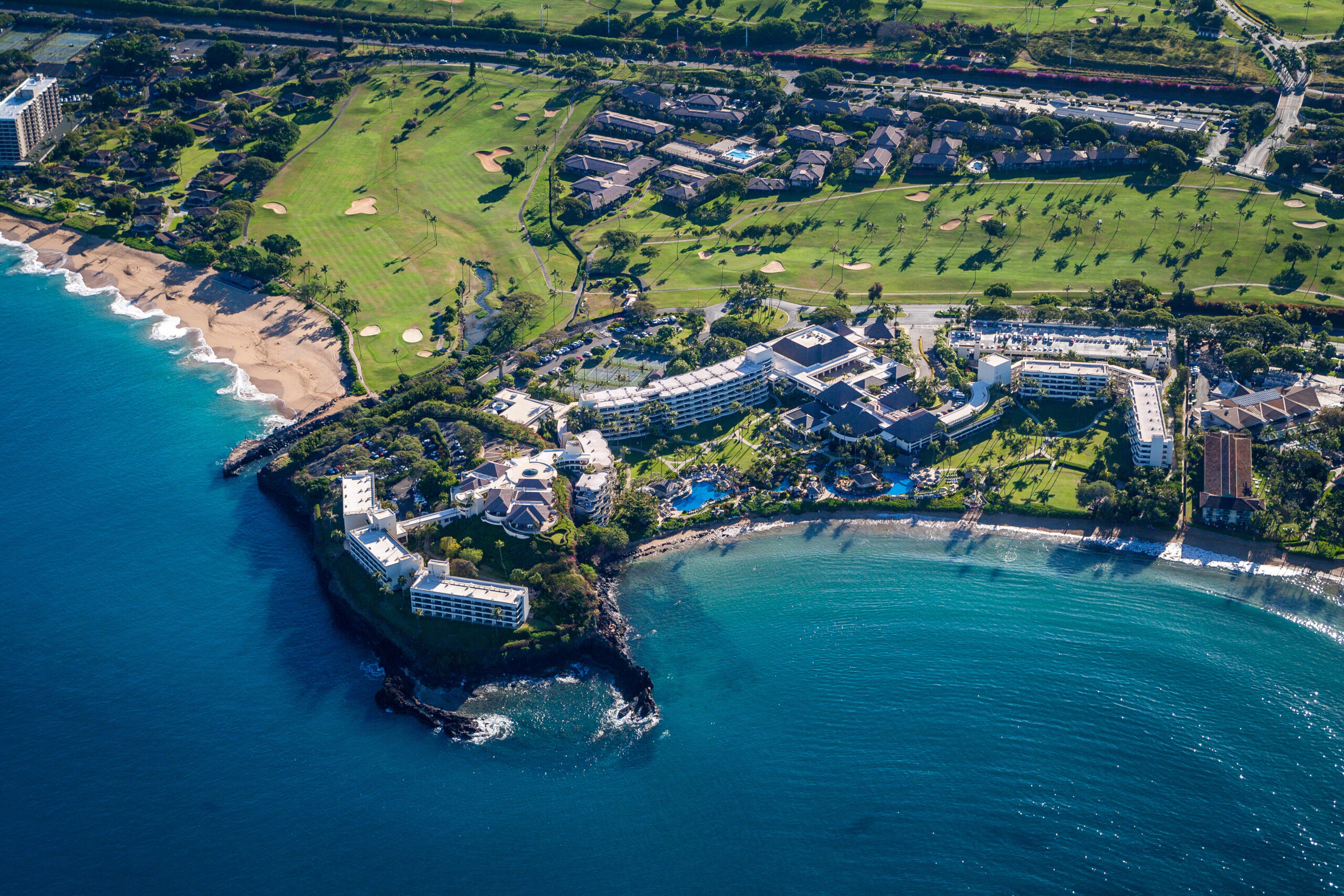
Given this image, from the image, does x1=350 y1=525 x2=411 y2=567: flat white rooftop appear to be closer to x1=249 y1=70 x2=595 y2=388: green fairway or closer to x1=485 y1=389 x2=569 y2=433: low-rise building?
x1=485 y1=389 x2=569 y2=433: low-rise building

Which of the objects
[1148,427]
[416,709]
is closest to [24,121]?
[416,709]

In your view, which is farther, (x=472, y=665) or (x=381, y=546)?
(x=381, y=546)

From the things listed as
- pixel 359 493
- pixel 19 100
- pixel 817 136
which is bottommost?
pixel 359 493

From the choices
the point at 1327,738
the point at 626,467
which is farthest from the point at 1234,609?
the point at 626,467

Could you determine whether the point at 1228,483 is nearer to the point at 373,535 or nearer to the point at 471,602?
the point at 471,602

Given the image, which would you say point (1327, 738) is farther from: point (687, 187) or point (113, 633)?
point (687, 187)

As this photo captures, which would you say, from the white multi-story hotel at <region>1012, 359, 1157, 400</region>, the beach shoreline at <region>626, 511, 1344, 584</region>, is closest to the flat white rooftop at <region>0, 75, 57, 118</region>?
the beach shoreline at <region>626, 511, 1344, 584</region>
